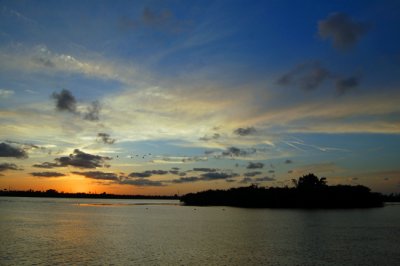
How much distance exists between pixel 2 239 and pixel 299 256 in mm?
51108

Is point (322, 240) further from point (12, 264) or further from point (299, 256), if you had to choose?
A: point (12, 264)

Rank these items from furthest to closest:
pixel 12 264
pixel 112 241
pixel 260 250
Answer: pixel 112 241, pixel 260 250, pixel 12 264

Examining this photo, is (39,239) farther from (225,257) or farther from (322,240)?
(322,240)

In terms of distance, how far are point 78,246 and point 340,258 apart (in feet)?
134

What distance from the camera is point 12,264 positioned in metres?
48.2

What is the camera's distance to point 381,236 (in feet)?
278

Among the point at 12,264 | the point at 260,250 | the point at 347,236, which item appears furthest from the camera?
the point at 347,236

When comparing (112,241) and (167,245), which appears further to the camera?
(112,241)

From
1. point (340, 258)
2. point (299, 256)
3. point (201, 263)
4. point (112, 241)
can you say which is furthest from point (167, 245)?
point (340, 258)

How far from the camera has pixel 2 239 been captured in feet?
235

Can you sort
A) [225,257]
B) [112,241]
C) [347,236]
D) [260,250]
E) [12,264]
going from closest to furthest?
[12,264] < [225,257] < [260,250] < [112,241] < [347,236]

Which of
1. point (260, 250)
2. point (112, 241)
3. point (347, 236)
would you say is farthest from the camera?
point (347, 236)

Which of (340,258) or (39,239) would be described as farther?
(39,239)

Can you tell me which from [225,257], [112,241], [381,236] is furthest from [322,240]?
[112,241]
